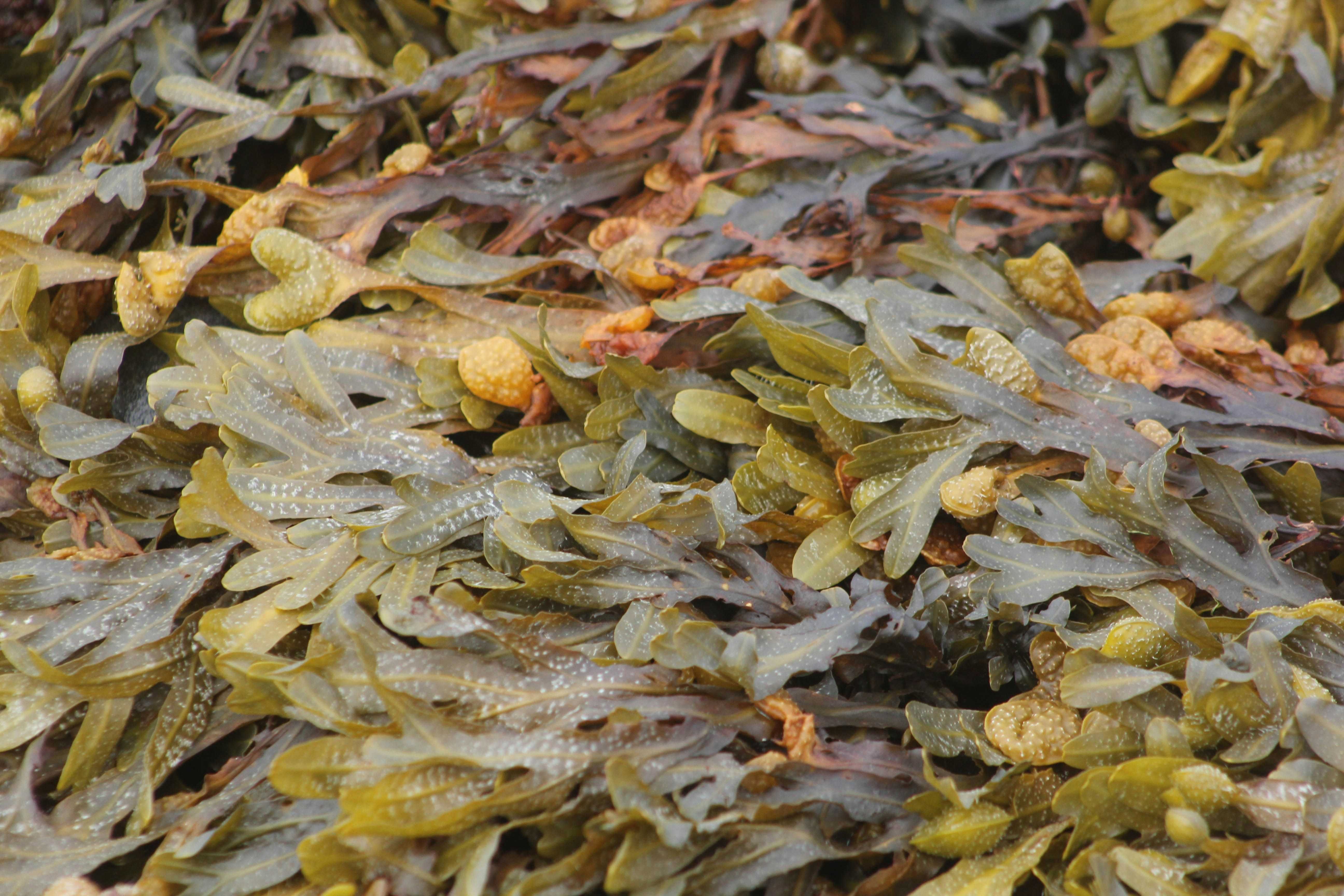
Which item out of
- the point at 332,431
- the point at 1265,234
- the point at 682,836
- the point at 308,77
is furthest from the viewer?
the point at 308,77

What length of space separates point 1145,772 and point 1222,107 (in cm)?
94

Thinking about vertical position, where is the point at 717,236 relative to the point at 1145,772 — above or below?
above

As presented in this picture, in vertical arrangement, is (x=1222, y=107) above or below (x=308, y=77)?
below

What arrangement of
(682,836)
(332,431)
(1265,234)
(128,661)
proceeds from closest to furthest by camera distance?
(682,836) → (128,661) → (332,431) → (1265,234)

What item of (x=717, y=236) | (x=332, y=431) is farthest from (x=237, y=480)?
(x=717, y=236)

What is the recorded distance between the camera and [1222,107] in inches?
42.3

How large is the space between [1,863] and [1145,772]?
0.85 meters

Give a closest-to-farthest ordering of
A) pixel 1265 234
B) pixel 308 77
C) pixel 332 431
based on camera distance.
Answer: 1. pixel 332 431
2. pixel 1265 234
3. pixel 308 77

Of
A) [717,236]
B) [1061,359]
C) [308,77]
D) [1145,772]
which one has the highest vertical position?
[308,77]

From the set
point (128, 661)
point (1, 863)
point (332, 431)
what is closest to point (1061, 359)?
point (332, 431)

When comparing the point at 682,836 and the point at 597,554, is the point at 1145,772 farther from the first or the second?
the point at 597,554

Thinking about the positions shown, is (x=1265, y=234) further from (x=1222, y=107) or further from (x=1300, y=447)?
(x=1300, y=447)

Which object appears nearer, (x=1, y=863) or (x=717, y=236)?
(x=1, y=863)

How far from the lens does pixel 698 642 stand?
1.99ft
